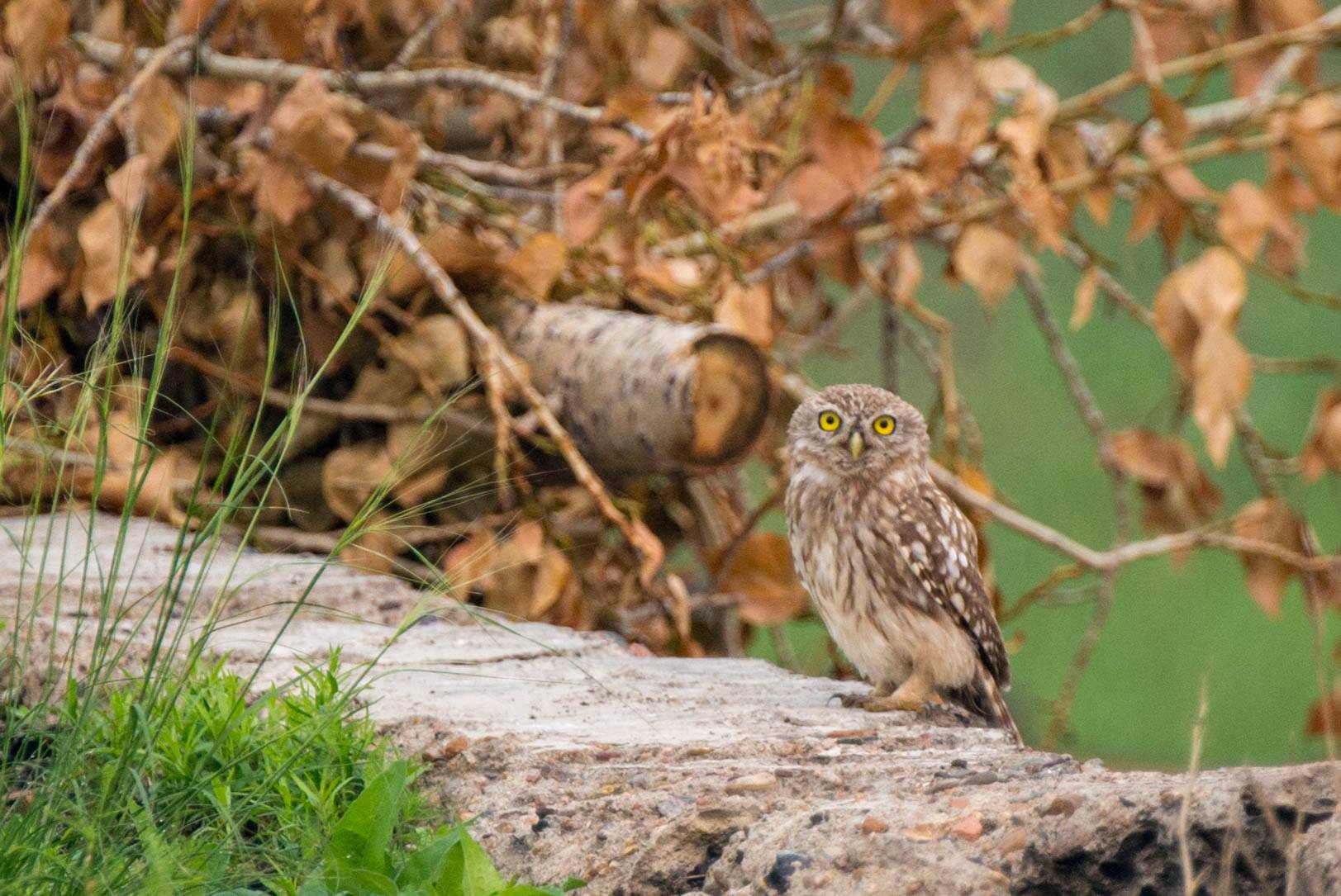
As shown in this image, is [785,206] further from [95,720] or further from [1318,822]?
[1318,822]

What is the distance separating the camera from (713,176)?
3438mm

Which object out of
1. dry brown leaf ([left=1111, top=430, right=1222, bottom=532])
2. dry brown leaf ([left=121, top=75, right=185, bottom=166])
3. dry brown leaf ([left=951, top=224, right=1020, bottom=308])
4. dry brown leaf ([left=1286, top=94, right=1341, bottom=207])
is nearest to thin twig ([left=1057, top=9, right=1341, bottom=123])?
dry brown leaf ([left=1286, top=94, right=1341, bottom=207])

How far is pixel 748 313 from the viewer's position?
3793mm

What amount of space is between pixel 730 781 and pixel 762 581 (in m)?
1.88

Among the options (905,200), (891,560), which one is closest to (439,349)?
(905,200)

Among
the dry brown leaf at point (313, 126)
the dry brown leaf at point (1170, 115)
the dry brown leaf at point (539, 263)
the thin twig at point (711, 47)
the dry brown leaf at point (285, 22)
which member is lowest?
the dry brown leaf at point (539, 263)

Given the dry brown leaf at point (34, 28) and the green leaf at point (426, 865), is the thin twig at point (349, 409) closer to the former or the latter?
the dry brown leaf at point (34, 28)

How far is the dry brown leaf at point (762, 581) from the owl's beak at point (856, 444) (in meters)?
0.69

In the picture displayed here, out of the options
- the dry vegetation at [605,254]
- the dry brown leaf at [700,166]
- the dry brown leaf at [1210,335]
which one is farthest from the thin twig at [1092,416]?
the dry brown leaf at [700,166]

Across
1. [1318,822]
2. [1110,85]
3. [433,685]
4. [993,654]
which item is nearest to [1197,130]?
[1110,85]

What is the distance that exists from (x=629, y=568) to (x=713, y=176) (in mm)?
1206

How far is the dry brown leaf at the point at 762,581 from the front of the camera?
152 inches

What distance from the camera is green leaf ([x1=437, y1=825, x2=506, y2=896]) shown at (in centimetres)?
176

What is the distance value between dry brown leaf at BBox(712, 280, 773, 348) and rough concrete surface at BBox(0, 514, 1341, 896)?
95cm
